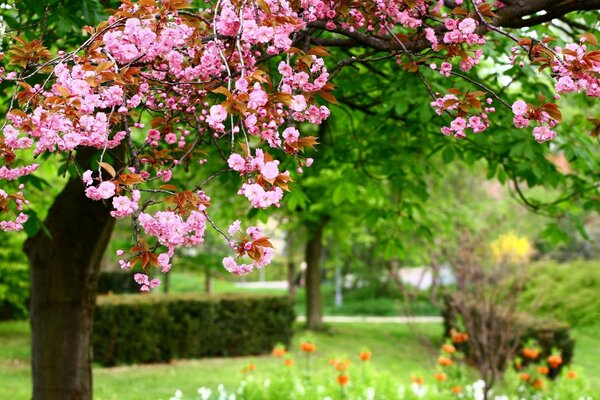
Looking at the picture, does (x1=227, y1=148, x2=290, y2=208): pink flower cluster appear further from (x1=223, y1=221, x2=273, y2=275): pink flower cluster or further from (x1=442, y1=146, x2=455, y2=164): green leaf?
(x1=442, y1=146, x2=455, y2=164): green leaf

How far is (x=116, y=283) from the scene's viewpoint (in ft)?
69.9

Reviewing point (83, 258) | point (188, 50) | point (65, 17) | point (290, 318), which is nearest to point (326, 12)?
point (188, 50)

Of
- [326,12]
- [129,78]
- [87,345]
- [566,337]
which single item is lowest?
[566,337]

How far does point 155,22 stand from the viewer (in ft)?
7.29

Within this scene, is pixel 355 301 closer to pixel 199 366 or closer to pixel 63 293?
pixel 199 366

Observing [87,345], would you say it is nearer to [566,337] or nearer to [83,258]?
[83,258]

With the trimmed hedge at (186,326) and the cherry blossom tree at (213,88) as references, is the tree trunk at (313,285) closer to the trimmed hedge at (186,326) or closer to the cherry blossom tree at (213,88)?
the trimmed hedge at (186,326)

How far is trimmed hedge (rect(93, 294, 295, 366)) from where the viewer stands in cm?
1220

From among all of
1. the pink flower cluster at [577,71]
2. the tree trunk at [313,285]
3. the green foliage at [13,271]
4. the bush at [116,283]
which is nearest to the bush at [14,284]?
the green foliage at [13,271]

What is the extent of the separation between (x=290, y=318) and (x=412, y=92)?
10966 mm

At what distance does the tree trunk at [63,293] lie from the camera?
496 centimetres

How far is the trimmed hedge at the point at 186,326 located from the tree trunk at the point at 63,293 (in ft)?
23.3

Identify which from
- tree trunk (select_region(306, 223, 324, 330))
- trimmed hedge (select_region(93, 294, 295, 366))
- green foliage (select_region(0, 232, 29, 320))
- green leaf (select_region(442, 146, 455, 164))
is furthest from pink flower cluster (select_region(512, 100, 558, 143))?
tree trunk (select_region(306, 223, 324, 330))

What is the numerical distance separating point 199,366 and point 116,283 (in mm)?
9498
